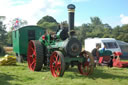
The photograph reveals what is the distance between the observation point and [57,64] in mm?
6312

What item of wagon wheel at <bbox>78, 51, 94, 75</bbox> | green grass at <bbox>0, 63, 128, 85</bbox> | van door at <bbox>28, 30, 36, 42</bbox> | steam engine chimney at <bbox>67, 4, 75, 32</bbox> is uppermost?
steam engine chimney at <bbox>67, 4, 75, 32</bbox>

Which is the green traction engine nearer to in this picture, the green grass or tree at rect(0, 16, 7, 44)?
the green grass

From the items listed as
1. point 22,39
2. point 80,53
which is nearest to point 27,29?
point 22,39

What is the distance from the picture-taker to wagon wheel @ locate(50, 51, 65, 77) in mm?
5949

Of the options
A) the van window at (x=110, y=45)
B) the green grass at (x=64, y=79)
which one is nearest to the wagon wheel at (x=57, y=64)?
the green grass at (x=64, y=79)

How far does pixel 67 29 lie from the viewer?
7.18 metres

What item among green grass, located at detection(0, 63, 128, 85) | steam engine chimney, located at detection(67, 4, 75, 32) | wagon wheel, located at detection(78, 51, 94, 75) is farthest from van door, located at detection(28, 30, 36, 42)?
steam engine chimney, located at detection(67, 4, 75, 32)

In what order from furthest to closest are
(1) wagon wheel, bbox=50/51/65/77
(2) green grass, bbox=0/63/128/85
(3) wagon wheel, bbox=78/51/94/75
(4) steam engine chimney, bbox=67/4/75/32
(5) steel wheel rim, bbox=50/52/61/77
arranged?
(4) steam engine chimney, bbox=67/4/75/32
(3) wagon wheel, bbox=78/51/94/75
(5) steel wheel rim, bbox=50/52/61/77
(1) wagon wheel, bbox=50/51/65/77
(2) green grass, bbox=0/63/128/85

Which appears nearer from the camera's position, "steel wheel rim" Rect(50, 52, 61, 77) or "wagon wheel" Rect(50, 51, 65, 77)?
"wagon wheel" Rect(50, 51, 65, 77)

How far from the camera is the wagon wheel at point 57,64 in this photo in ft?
19.5

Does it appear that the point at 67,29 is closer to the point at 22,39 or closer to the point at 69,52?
the point at 69,52

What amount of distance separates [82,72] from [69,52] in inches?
44.4

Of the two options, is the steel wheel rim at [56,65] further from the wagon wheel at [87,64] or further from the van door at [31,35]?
the van door at [31,35]

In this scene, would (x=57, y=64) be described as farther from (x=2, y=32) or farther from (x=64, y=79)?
(x=2, y=32)
